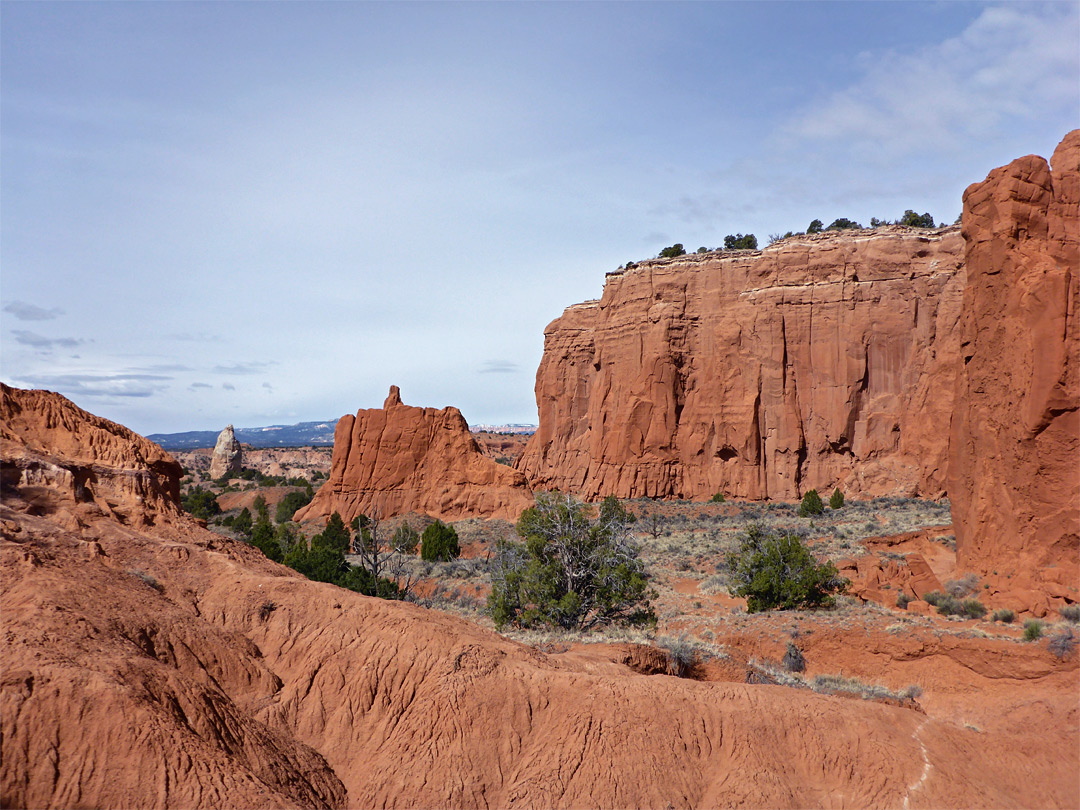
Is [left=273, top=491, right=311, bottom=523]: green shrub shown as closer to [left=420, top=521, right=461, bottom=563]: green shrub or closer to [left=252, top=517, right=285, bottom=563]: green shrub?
[left=420, top=521, right=461, bottom=563]: green shrub

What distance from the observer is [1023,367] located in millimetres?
17844

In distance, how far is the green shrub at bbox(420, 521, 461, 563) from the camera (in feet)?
122

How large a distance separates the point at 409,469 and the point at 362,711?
137ft

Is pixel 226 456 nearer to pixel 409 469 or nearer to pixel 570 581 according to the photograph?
pixel 409 469

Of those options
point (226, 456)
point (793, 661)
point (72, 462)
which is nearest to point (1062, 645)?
point (793, 661)

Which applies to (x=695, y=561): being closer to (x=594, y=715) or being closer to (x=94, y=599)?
(x=594, y=715)

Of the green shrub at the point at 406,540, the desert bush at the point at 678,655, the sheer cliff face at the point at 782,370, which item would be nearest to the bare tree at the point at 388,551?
the green shrub at the point at 406,540

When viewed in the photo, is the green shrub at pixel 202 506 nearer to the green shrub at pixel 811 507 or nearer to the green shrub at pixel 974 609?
the green shrub at pixel 811 507

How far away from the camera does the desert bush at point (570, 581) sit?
810 inches

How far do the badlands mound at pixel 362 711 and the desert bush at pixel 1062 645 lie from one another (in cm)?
432

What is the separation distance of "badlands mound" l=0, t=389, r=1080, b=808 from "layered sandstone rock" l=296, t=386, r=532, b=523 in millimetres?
37681

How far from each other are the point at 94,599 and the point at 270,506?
60.4 m

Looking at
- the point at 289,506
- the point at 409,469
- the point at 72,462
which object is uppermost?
the point at 72,462

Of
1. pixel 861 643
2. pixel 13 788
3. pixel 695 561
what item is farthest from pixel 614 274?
pixel 13 788
